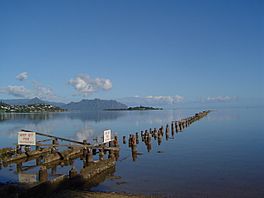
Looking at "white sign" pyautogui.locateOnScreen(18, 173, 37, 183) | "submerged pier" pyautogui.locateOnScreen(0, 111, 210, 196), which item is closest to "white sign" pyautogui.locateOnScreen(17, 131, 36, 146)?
"submerged pier" pyautogui.locateOnScreen(0, 111, 210, 196)

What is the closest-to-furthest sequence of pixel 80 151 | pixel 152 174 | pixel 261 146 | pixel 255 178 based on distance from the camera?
pixel 255 178
pixel 152 174
pixel 80 151
pixel 261 146

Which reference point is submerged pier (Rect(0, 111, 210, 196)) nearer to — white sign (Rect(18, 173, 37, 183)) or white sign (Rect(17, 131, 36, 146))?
white sign (Rect(18, 173, 37, 183))

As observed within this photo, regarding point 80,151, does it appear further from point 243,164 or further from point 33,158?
point 243,164

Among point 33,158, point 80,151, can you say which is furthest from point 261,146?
Result: point 33,158

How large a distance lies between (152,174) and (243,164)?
27.7ft

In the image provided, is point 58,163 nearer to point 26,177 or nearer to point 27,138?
point 27,138

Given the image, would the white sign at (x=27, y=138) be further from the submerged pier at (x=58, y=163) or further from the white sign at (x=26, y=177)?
the white sign at (x=26, y=177)

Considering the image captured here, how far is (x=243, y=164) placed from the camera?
24219mm

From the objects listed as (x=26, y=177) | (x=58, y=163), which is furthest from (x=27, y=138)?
(x=26, y=177)

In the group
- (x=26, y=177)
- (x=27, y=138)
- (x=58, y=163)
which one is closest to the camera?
(x=26, y=177)

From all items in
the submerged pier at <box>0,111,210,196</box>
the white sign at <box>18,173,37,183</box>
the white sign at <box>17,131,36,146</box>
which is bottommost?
the white sign at <box>18,173,37,183</box>

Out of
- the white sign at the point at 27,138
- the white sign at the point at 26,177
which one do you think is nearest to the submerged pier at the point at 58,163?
the white sign at the point at 26,177

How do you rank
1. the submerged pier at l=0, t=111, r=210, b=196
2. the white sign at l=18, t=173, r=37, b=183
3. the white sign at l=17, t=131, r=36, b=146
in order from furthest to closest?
the white sign at l=17, t=131, r=36, b=146, the white sign at l=18, t=173, r=37, b=183, the submerged pier at l=0, t=111, r=210, b=196

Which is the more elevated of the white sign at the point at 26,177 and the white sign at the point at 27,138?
the white sign at the point at 27,138
